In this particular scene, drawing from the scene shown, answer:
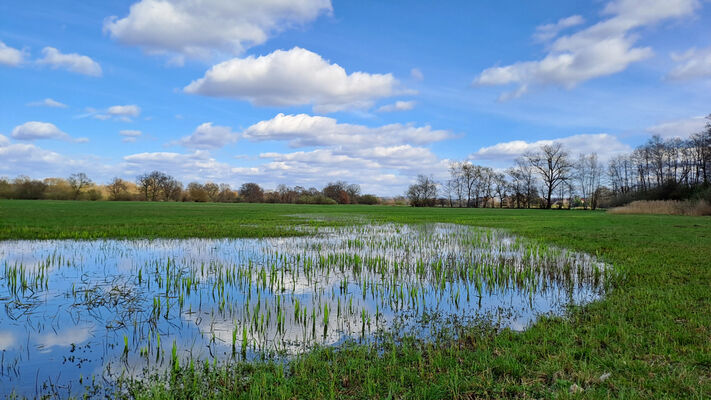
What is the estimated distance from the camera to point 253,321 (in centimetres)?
646

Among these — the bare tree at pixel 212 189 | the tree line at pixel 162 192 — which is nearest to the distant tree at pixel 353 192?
the tree line at pixel 162 192

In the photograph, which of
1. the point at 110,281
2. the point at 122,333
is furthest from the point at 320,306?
the point at 110,281

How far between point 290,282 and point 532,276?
21.6 feet

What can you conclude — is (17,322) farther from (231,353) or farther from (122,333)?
(231,353)

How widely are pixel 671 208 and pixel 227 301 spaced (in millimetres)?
58016

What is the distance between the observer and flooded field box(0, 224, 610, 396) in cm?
506

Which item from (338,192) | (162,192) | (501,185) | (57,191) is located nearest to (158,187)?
(162,192)

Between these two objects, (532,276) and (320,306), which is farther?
(532,276)

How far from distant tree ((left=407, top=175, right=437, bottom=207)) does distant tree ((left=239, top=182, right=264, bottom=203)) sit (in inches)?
2147

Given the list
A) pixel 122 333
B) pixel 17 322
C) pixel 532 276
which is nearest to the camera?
pixel 122 333

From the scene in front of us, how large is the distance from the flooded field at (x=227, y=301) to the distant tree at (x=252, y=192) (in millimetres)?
120713

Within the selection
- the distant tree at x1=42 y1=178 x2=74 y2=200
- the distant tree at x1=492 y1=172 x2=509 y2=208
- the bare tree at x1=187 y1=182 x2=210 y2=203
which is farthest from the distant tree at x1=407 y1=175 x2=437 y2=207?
the distant tree at x1=42 y1=178 x2=74 y2=200

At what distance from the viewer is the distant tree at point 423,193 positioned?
110000mm

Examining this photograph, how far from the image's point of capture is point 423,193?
368 ft
